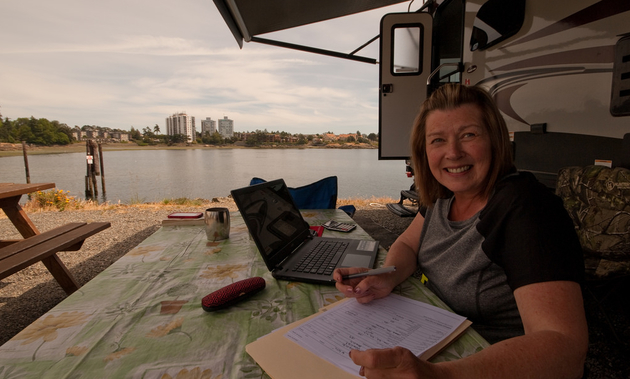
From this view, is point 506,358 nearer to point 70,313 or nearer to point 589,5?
point 70,313

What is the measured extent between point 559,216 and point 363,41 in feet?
18.2

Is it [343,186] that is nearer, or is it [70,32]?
[343,186]

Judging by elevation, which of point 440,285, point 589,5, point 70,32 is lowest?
point 440,285

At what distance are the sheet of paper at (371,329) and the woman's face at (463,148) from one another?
41 cm

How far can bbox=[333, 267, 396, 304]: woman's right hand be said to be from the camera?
0.85m

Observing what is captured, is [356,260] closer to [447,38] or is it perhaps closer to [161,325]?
[161,325]

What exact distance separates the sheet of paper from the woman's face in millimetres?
411

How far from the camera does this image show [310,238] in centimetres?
147

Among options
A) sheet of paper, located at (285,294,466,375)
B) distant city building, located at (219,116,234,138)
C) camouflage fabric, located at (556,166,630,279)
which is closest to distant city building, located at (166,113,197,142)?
distant city building, located at (219,116,234,138)

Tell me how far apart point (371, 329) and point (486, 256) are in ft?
1.23

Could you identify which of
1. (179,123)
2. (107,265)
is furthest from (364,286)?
(179,123)

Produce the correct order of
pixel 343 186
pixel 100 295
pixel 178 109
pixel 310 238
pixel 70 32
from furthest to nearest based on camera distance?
pixel 178 109
pixel 70 32
pixel 343 186
pixel 310 238
pixel 100 295

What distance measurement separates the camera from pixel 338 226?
1727mm

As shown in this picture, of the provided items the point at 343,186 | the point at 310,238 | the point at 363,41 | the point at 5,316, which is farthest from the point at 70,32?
the point at 310,238
